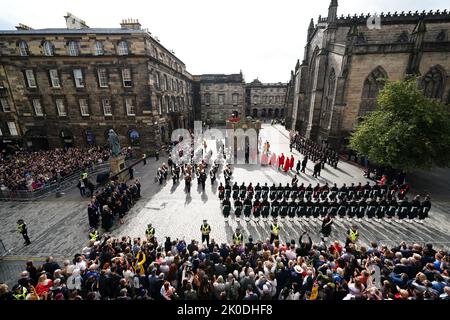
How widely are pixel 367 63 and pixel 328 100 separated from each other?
5.89 m

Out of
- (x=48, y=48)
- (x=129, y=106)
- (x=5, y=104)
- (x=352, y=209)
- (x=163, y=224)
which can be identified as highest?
(x=48, y=48)

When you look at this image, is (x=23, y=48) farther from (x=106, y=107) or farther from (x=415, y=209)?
(x=415, y=209)

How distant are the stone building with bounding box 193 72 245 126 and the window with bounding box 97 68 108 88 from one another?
97.4ft

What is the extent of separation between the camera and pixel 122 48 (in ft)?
69.5

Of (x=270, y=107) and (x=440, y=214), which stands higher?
(x=270, y=107)

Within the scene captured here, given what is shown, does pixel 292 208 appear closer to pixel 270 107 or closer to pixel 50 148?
pixel 50 148

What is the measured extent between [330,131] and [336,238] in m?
16.5

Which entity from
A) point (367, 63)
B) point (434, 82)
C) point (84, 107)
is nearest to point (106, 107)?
point (84, 107)

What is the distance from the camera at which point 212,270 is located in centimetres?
605

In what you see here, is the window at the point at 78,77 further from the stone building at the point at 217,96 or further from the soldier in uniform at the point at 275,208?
the stone building at the point at 217,96

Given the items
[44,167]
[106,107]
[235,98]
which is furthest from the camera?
[235,98]

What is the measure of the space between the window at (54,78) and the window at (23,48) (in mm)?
3152
